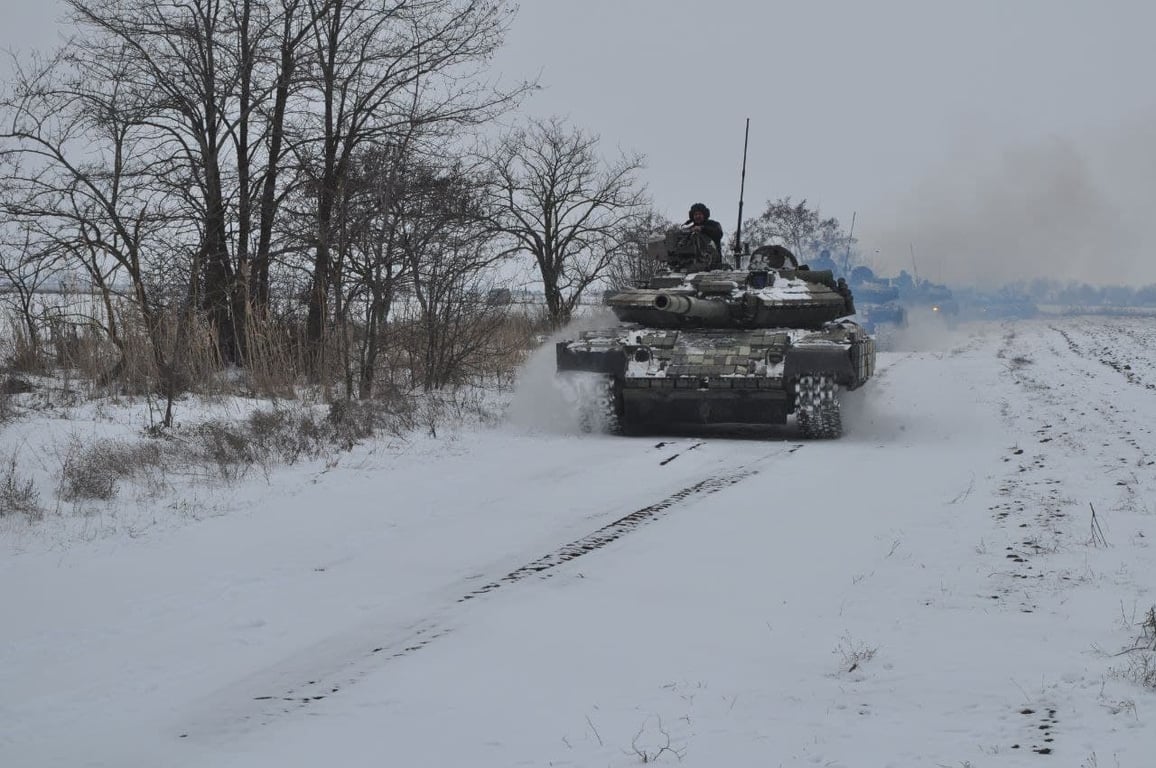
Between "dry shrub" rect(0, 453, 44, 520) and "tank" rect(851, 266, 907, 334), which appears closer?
"dry shrub" rect(0, 453, 44, 520)

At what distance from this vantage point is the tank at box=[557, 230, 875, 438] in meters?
12.0

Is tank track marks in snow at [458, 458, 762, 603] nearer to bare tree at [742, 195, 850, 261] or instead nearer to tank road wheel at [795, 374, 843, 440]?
tank road wheel at [795, 374, 843, 440]

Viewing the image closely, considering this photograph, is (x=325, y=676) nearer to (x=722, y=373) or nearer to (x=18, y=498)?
(x=18, y=498)

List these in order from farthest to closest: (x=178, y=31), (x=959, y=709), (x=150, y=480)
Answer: (x=178, y=31) < (x=150, y=480) < (x=959, y=709)

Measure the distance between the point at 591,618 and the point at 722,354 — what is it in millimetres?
7506

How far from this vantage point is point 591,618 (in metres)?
5.09

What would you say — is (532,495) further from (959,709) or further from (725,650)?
(959,709)

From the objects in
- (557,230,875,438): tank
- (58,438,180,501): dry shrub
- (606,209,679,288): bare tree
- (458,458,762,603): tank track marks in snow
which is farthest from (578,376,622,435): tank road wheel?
(606,209,679,288): bare tree

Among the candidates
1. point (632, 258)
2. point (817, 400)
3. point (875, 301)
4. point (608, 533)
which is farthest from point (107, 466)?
point (875, 301)

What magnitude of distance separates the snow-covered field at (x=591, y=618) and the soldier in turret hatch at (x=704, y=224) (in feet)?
19.3

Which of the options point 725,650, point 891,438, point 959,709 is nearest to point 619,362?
point 891,438

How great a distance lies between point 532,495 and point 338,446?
2614mm

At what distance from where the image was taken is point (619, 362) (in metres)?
12.4

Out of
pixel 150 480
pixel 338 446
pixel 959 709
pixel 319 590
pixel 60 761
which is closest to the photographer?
pixel 60 761
